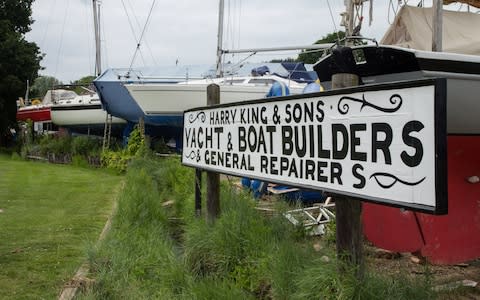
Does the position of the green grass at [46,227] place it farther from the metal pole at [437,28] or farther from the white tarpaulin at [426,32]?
the white tarpaulin at [426,32]

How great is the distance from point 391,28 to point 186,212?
11.8 ft

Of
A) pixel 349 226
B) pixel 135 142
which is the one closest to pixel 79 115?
pixel 135 142

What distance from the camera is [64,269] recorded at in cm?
487

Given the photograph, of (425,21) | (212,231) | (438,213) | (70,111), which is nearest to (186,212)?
(212,231)

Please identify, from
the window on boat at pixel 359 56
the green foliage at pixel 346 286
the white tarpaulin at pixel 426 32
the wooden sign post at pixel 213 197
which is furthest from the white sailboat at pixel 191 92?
the green foliage at pixel 346 286

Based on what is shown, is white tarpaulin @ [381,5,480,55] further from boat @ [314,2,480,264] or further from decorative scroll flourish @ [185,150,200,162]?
decorative scroll flourish @ [185,150,200,162]

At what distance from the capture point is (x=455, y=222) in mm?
5410

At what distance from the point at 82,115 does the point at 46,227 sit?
43.2 ft

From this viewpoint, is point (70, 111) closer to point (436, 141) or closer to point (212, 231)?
point (212, 231)

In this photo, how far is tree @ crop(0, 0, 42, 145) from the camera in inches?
990

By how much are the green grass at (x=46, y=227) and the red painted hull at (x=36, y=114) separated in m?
10.5

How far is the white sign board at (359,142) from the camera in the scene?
7.93 feet

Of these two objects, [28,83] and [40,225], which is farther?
[28,83]

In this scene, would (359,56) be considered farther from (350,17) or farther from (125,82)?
(125,82)
